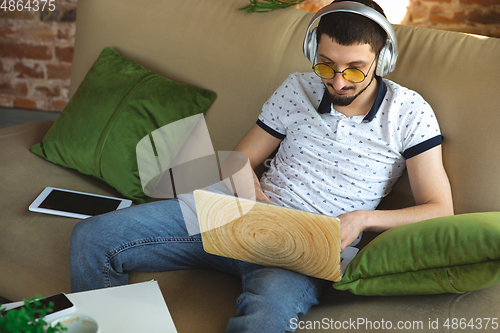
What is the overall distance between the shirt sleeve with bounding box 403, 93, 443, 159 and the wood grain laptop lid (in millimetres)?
456

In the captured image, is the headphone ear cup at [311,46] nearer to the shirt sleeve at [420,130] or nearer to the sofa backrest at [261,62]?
the sofa backrest at [261,62]

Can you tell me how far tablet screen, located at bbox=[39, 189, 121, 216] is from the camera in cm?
139

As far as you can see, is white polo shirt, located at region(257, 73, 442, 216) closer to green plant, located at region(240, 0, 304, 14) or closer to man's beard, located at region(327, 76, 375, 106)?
man's beard, located at region(327, 76, 375, 106)

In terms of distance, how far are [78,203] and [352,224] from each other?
933 millimetres

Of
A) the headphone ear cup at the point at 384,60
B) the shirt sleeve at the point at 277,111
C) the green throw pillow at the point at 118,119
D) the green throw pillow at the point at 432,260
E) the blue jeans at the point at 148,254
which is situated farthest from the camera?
the green throw pillow at the point at 118,119

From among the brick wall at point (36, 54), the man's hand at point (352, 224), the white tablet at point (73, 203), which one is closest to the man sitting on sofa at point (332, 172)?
the man's hand at point (352, 224)

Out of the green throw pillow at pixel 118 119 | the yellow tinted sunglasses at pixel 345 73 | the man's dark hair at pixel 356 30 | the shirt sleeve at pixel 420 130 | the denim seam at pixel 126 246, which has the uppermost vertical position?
the man's dark hair at pixel 356 30

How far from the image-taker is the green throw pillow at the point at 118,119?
1.47 m

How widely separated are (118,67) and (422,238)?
4.19 feet

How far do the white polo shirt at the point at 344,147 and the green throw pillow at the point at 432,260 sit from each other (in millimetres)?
271

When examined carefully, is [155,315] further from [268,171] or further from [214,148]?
[214,148]

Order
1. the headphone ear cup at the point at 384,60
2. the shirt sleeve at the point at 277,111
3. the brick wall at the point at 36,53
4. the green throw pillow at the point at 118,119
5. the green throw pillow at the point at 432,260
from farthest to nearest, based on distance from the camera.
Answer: the brick wall at the point at 36,53, the green throw pillow at the point at 118,119, the shirt sleeve at the point at 277,111, the headphone ear cup at the point at 384,60, the green throw pillow at the point at 432,260

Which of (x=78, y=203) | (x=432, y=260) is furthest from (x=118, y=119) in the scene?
(x=432, y=260)

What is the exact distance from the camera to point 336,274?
88 centimetres
